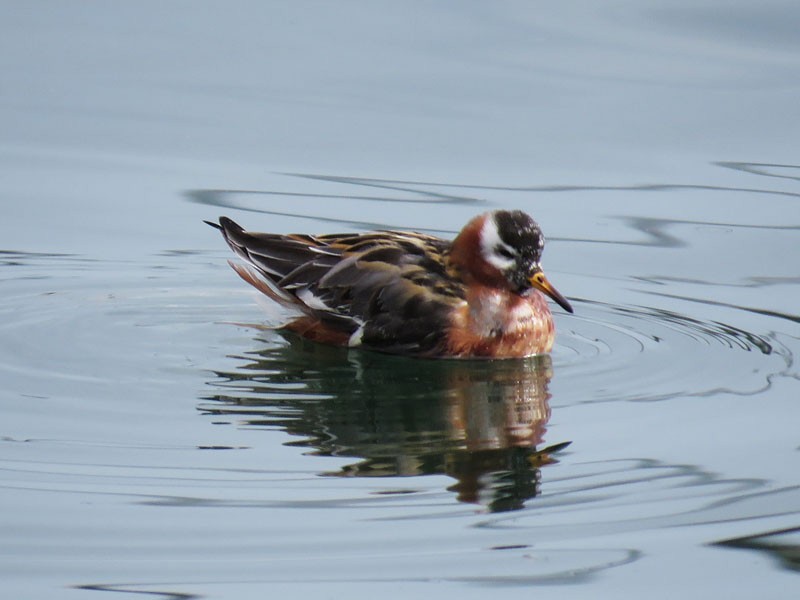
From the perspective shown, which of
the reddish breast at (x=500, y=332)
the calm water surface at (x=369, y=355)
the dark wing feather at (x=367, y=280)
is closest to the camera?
the calm water surface at (x=369, y=355)

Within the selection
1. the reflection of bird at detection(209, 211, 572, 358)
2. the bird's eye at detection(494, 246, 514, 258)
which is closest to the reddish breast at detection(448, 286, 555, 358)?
the reflection of bird at detection(209, 211, 572, 358)

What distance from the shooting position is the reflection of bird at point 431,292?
33.8 feet

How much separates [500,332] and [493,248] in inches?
21.0

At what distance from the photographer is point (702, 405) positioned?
357 inches

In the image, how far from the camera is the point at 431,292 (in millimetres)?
10453

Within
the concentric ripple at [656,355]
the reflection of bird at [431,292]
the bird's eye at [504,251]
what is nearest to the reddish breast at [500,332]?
the reflection of bird at [431,292]

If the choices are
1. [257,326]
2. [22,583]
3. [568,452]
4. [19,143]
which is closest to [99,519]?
[22,583]

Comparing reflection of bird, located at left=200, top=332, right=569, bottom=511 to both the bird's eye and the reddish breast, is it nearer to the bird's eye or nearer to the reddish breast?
the reddish breast

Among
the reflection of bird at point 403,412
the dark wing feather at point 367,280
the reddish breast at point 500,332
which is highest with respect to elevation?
the dark wing feather at point 367,280

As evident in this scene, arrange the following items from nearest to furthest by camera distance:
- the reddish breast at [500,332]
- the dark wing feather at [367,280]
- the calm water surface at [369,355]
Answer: the calm water surface at [369,355] → the reddish breast at [500,332] → the dark wing feather at [367,280]

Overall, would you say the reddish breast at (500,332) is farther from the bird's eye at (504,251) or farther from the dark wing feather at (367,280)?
the bird's eye at (504,251)

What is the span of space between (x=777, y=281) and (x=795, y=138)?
3671 millimetres

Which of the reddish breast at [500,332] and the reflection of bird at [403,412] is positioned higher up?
the reddish breast at [500,332]

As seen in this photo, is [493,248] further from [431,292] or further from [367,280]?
[367,280]
